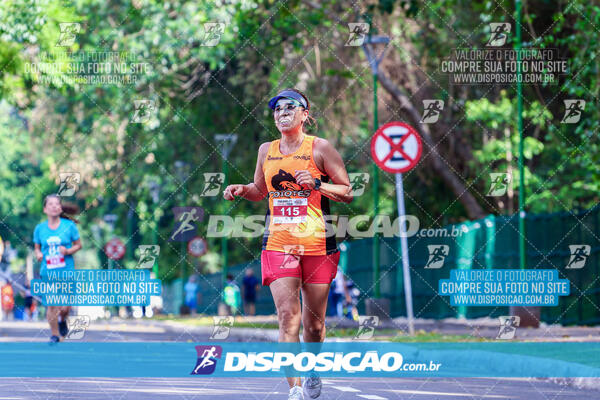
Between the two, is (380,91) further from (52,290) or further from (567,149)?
(52,290)

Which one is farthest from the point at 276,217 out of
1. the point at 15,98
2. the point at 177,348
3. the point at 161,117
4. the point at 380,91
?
the point at 161,117

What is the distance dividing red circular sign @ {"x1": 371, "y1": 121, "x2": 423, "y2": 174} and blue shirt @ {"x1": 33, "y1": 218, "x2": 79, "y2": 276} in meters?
4.05

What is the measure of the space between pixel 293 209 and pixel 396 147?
26.3ft

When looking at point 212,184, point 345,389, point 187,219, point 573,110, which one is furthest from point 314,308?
point 187,219

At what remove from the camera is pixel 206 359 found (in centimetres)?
873

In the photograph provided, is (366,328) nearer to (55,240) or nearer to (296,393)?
(55,240)

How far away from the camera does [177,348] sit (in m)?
17.5

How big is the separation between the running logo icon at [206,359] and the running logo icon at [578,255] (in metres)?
12.0

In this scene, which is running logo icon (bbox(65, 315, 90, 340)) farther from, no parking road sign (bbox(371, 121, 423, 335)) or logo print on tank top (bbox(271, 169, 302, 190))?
logo print on tank top (bbox(271, 169, 302, 190))

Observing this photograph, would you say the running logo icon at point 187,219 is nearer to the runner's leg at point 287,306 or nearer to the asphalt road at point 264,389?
the asphalt road at point 264,389

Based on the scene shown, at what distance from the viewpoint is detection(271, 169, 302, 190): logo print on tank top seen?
770cm

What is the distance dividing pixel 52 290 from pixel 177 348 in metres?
3.64

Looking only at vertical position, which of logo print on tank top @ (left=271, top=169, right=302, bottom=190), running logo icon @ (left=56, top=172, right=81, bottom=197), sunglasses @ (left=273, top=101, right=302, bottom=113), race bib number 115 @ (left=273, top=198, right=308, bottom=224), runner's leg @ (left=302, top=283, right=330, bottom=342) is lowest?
runner's leg @ (left=302, top=283, right=330, bottom=342)

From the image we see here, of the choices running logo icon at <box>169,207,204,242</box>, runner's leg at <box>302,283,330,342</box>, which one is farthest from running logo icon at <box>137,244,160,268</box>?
running logo icon at <box>169,207,204,242</box>
